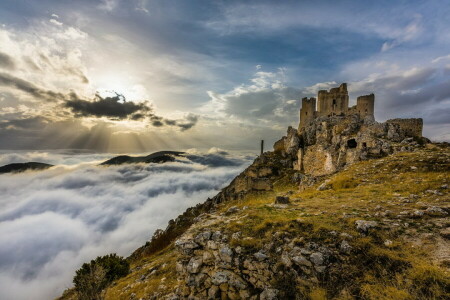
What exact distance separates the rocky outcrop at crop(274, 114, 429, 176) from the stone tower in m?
12.2

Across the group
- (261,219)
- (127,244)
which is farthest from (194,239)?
(127,244)

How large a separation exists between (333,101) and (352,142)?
95.0 feet

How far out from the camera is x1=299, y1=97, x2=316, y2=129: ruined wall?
64094mm

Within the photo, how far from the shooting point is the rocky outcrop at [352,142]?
28.2 m

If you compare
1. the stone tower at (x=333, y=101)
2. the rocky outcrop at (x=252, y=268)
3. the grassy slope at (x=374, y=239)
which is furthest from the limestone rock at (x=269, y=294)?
the stone tower at (x=333, y=101)

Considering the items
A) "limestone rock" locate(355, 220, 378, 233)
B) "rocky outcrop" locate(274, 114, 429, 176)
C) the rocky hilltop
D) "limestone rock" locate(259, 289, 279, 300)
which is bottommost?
"limestone rock" locate(259, 289, 279, 300)

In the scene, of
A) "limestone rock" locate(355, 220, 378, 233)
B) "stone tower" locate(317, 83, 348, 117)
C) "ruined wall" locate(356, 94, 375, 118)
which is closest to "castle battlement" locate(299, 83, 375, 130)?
"stone tower" locate(317, 83, 348, 117)

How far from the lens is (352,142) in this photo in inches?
1489

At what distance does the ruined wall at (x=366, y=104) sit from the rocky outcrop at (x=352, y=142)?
50.6ft

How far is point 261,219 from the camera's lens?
418 inches

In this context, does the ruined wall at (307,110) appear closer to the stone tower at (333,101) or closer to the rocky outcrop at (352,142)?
the stone tower at (333,101)

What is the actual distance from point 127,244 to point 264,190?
205m

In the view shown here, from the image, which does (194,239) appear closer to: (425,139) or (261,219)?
(261,219)

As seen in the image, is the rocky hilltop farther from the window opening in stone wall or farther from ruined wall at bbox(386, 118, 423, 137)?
ruined wall at bbox(386, 118, 423, 137)
